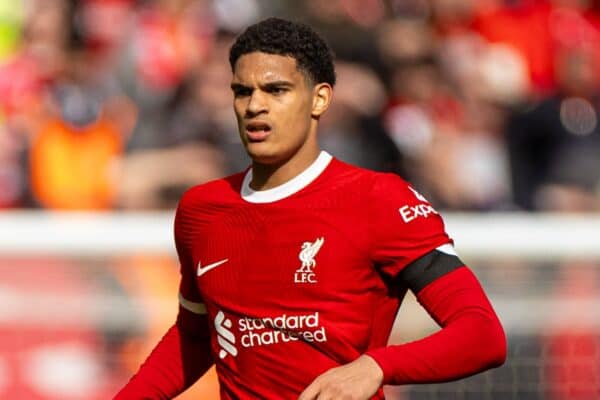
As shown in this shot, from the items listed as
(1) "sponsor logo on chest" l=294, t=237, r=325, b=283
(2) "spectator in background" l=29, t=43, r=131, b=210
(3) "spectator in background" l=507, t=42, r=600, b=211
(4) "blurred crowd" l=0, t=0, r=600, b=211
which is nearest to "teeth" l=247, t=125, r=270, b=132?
(1) "sponsor logo on chest" l=294, t=237, r=325, b=283

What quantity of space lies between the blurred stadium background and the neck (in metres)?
3.12

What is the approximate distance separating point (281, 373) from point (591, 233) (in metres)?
4.03

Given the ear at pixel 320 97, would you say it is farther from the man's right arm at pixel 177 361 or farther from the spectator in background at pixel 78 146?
the spectator in background at pixel 78 146

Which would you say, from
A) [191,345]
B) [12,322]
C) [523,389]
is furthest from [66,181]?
[191,345]

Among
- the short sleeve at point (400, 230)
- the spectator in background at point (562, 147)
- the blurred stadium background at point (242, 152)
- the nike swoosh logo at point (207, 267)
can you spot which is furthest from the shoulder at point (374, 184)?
the spectator in background at point (562, 147)

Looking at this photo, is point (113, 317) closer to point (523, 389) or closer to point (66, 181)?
point (66, 181)

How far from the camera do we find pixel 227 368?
3910 millimetres

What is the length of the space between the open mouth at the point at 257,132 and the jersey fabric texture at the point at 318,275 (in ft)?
0.61

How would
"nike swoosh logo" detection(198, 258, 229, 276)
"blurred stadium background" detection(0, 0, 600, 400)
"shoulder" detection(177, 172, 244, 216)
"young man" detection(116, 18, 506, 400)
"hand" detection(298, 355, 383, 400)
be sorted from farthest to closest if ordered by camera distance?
"blurred stadium background" detection(0, 0, 600, 400), "shoulder" detection(177, 172, 244, 216), "nike swoosh logo" detection(198, 258, 229, 276), "young man" detection(116, 18, 506, 400), "hand" detection(298, 355, 383, 400)

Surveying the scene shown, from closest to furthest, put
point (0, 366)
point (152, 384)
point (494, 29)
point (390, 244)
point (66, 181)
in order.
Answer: point (390, 244) → point (152, 384) → point (0, 366) → point (66, 181) → point (494, 29)

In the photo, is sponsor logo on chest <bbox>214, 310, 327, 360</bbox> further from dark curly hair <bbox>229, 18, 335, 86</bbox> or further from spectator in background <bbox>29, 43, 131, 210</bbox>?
spectator in background <bbox>29, 43, 131, 210</bbox>

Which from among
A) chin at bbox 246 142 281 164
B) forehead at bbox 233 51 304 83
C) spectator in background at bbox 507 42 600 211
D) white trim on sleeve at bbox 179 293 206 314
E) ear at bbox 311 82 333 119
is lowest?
spectator in background at bbox 507 42 600 211

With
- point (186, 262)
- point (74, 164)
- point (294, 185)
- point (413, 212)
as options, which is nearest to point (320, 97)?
point (294, 185)

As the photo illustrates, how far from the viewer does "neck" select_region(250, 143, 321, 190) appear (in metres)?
3.91
